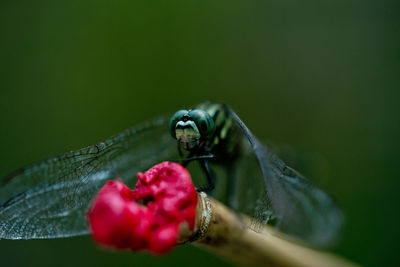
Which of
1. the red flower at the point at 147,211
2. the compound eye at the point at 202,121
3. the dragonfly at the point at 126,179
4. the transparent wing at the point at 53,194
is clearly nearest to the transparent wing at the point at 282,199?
the dragonfly at the point at 126,179

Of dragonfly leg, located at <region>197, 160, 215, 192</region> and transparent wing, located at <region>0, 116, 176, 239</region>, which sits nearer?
transparent wing, located at <region>0, 116, 176, 239</region>

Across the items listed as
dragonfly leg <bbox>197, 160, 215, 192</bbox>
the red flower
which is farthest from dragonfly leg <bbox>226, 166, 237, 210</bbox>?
the red flower

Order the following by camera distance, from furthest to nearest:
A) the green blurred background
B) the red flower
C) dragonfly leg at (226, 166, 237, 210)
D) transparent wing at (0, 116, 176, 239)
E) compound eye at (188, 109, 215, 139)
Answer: the green blurred background < dragonfly leg at (226, 166, 237, 210) < compound eye at (188, 109, 215, 139) < transparent wing at (0, 116, 176, 239) < the red flower

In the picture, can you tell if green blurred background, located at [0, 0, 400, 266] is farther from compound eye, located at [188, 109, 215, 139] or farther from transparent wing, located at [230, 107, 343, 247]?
compound eye, located at [188, 109, 215, 139]

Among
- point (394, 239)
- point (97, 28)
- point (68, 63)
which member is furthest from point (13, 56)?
point (394, 239)

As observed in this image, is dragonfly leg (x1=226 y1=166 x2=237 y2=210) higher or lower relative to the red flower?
lower

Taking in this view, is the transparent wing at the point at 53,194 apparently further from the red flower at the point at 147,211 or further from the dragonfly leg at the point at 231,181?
the dragonfly leg at the point at 231,181

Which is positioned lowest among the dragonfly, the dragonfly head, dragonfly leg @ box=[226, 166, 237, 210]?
dragonfly leg @ box=[226, 166, 237, 210]
